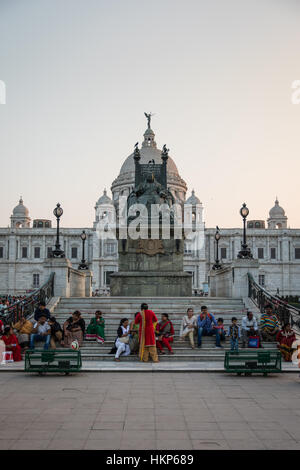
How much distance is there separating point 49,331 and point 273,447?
8335mm

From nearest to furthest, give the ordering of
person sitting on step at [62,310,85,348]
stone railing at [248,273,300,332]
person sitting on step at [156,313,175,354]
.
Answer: person sitting on step at [156,313,175,354]
person sitting on step at [62,310,85,348]
stone railing at [248,273,300,332]

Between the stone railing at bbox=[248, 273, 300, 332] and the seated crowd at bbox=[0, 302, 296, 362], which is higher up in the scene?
the stone railing at bbox=[248, 273, 300, 332]

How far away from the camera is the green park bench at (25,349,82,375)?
10.5 m

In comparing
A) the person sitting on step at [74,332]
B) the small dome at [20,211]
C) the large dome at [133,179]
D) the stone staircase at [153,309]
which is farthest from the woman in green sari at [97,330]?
the small dome at [20,211]

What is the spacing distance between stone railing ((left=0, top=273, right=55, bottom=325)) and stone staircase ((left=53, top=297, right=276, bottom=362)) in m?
0.63

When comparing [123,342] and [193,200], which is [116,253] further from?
[123,342]

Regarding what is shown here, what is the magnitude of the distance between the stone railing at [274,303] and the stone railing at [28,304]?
6.88m

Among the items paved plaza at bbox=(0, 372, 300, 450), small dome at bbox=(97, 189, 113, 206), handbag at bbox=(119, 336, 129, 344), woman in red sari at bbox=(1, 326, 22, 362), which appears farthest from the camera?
small dome at bbox=(97, 189, 113, 206)

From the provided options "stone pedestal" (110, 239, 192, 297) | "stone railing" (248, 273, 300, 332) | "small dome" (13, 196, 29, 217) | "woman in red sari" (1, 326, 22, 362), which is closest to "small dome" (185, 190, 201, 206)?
"small dome" (13, 196, 29, 217)

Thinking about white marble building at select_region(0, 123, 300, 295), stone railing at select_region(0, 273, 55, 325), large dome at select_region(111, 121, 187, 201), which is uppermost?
large dome at select_region(111, 121, 187, 201)

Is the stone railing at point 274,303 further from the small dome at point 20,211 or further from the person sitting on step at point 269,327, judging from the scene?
the small dome at point 20,211

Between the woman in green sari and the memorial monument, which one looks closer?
the woman in green sari

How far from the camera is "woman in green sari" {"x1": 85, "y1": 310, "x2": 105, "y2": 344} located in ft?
45.2

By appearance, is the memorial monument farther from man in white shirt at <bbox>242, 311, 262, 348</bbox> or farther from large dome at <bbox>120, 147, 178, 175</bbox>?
large dome at <bbox>120, 147, 178, 175</bbox>
